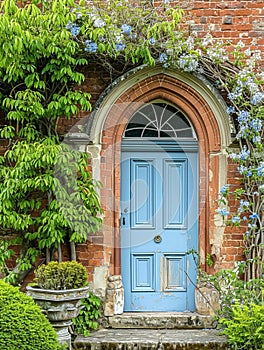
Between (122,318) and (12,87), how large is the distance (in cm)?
315

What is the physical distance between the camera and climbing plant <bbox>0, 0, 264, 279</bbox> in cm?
635

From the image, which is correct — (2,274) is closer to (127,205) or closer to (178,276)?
(127,205)

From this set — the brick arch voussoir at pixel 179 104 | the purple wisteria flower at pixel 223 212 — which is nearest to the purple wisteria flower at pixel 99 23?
the brick arch voussoir at pixel 179 104

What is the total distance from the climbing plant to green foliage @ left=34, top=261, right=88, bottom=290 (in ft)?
1.93

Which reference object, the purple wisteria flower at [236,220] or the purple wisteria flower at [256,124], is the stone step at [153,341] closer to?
the purple wisteria flower at [236,220]

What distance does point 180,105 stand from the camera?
7.01 metres

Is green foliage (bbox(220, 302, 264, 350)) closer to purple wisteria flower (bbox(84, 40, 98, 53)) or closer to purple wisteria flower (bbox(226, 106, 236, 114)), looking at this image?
purple wisteria flower (bbox(226, 106, 236, 114))

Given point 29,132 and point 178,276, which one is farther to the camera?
point 178,276

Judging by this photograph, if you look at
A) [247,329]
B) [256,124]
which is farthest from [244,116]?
[247,329]

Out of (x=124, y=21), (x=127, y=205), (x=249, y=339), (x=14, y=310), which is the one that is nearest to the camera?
(x=14, y=310)

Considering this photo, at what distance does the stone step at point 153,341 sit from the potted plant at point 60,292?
0.44 metres

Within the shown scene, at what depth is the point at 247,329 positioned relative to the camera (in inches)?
231

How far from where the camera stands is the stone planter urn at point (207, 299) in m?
6.79

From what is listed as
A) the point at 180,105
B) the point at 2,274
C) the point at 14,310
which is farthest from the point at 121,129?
the point at 14,310
